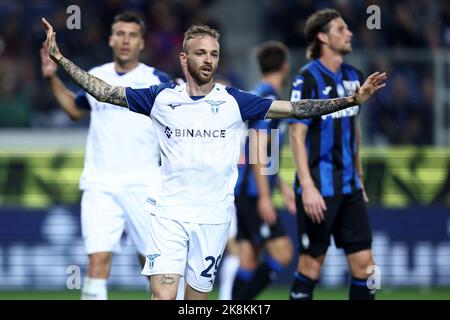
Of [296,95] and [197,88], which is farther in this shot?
[296,95]

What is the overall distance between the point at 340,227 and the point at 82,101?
7.32 ft

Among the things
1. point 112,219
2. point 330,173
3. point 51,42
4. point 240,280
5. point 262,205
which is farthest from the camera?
point 240,280

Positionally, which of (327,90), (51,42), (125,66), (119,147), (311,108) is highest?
(51,42)

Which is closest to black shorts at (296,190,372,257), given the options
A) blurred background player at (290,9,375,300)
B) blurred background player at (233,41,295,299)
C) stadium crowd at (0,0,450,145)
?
blurred background player at (290,9,375,300)

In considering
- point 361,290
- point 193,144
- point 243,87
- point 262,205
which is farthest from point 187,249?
point 243,87

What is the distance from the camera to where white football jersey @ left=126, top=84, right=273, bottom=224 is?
652 cm

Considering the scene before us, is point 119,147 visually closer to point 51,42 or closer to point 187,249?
point 187,249

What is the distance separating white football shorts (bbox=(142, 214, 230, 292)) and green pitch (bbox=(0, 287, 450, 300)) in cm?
396

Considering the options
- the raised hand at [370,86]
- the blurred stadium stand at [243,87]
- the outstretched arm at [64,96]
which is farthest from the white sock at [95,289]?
the blurred stadium stand at [243,87]

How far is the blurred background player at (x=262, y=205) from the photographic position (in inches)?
365

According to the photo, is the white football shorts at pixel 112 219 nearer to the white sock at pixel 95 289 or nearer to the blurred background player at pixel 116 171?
the blurred background player at pixel 116 171

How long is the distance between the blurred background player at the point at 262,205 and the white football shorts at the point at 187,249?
254 centimetres

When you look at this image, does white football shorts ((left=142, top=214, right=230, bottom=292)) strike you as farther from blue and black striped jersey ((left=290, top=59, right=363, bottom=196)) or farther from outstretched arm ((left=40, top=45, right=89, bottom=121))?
outstretched arm ((left=40, top=45, right=89, bottom=121))

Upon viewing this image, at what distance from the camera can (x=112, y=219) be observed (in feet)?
26.5
